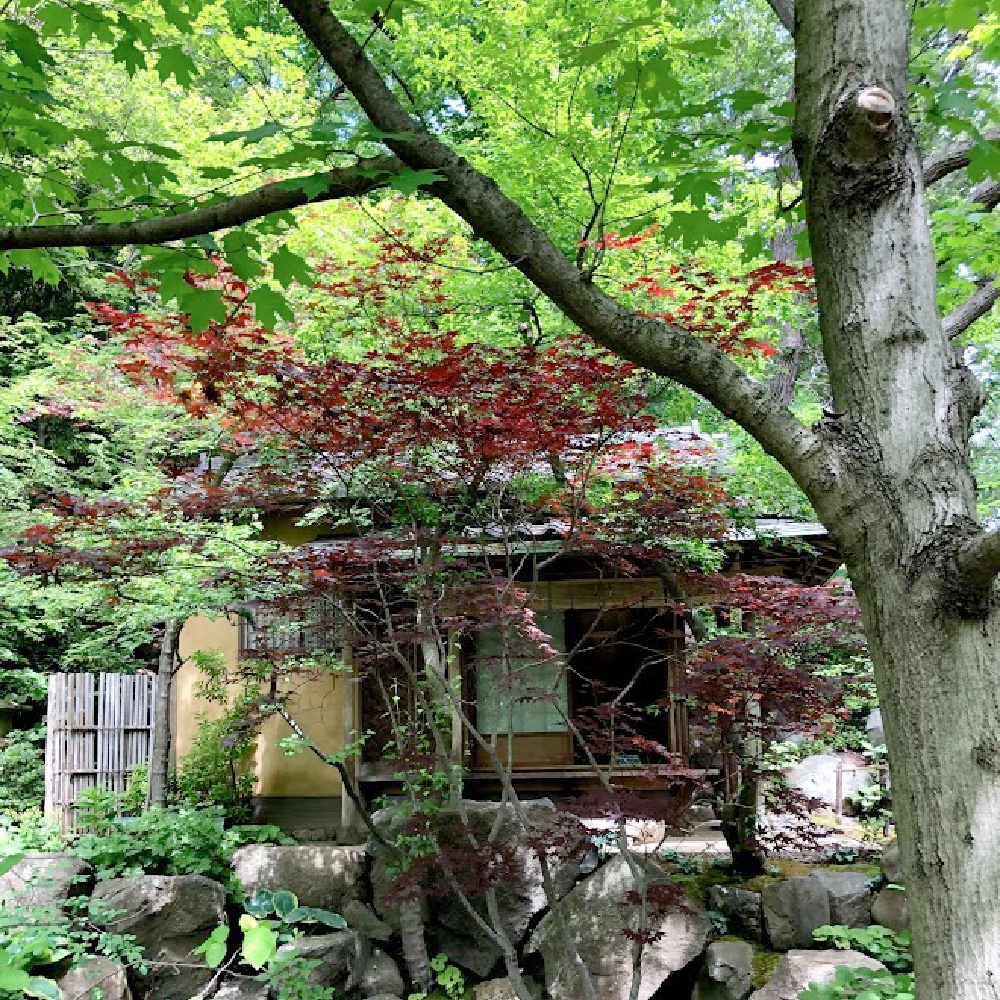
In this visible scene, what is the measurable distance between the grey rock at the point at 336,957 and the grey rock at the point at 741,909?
8.84ft

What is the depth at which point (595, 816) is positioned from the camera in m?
5.39

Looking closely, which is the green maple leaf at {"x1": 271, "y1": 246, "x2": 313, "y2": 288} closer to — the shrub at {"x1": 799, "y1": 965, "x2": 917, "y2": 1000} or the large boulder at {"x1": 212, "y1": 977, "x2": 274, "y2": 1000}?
the shrub at {"x1": 799, "y1": 965, "x2": 917, "y2": 1000}

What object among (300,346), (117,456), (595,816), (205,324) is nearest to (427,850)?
(595,816)

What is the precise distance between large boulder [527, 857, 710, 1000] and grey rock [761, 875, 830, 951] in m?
0.52

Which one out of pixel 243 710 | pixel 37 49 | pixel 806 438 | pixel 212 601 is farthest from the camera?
pixel 243 710

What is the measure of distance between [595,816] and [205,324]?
13.1 feet

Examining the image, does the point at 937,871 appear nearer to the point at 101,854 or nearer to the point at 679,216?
the point at 679,216

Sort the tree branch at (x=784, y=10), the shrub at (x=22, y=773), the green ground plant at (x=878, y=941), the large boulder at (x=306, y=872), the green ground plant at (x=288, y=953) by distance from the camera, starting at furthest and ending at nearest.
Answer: the shrub at (x=22, y=773) < the large boulder at (x=306, y=872) < the green ground plant at (x=288, y=953) < the green ground plant at (x=878, y=941) < the tree branch at (x=784, y=10)

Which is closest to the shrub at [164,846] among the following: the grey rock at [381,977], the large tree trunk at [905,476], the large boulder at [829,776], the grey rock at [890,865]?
the grey rock at [381,977]

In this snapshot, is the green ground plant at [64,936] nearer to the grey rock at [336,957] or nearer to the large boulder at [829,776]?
the grey rock at [336,957]

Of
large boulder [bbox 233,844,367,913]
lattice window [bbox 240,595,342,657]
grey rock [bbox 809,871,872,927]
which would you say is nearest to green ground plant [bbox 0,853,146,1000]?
large boulder [bbox 233,844,367,913]

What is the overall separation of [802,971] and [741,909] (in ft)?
4.65

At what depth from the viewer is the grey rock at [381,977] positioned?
6.36 metres

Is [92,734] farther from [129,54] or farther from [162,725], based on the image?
[129,54]
